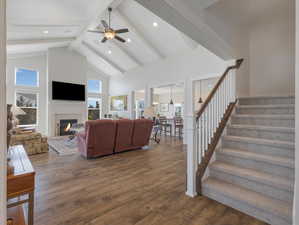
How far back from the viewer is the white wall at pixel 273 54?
12.9ft

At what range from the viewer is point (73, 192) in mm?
2242

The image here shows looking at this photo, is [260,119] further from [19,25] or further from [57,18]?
[19,25]

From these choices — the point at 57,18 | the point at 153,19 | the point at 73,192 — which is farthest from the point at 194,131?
the point at 57,18

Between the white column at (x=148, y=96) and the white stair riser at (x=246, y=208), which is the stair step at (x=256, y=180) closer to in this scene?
the white stair riser at (x=246, y=208)

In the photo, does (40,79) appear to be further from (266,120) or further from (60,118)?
(266,120)

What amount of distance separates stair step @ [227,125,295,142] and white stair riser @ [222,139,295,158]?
0.26m

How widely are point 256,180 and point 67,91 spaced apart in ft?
25.9

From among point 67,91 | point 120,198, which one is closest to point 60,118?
point 67,91

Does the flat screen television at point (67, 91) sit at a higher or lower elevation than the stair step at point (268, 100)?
higher

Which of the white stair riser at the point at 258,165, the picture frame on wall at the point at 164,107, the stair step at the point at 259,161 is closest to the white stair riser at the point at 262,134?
the stair step at the point at 259,161

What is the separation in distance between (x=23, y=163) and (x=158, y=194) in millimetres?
1625

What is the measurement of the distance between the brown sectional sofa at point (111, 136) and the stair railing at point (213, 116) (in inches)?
86.6

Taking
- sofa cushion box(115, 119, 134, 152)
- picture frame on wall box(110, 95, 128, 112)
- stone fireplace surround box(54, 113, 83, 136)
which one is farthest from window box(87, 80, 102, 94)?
sofa cushion box(115, 119, 134, 152)

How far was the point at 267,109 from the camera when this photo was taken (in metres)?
2.95
